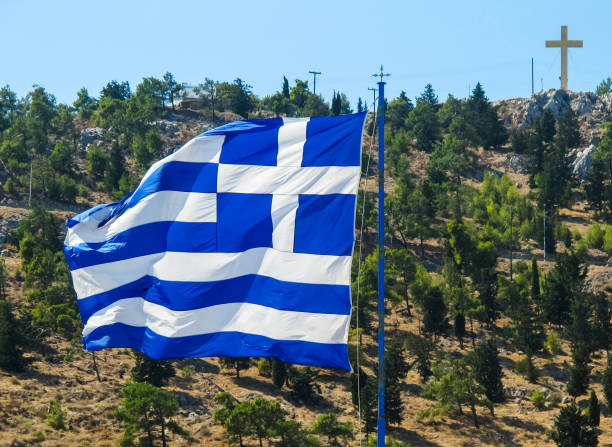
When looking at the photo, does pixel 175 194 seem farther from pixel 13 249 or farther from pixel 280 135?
pixel 13 249

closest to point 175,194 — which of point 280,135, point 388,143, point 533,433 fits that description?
point 280,135

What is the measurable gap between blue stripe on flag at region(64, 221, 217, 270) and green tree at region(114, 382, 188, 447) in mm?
29431

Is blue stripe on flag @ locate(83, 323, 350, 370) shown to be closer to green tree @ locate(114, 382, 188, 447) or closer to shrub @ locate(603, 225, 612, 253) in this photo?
green tree @ locate(114, 382, 188, 447)

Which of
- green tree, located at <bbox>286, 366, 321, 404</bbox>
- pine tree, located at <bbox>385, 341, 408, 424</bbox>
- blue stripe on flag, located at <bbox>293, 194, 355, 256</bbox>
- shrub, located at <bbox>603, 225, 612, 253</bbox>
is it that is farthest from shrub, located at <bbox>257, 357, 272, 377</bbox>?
shrub, located at <bbox>603, 225, 612, 253</bbox>

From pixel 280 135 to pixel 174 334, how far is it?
205 inches

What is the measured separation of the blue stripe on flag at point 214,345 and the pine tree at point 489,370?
44.8 metres

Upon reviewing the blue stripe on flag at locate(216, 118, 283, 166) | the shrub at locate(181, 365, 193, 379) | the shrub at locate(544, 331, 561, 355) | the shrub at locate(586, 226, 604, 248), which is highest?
the blue stripe on flag at locate(216, 118, 283, 166)

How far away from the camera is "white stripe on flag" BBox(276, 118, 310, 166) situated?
54.1ft

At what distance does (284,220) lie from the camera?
16.3 m

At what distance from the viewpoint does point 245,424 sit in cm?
4544

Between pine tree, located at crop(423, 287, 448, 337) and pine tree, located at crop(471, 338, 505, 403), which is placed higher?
pine tree, located at crop(423, 287, 448, 337)

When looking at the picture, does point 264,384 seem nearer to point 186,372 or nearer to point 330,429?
point 186,372

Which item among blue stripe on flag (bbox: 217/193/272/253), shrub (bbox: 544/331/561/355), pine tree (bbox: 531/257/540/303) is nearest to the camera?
Result: blue stripe on flag (bbox: 217/193/272/253)

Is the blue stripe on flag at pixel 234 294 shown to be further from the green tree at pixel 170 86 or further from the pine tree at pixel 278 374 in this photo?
the green tree at pixel 170 86
